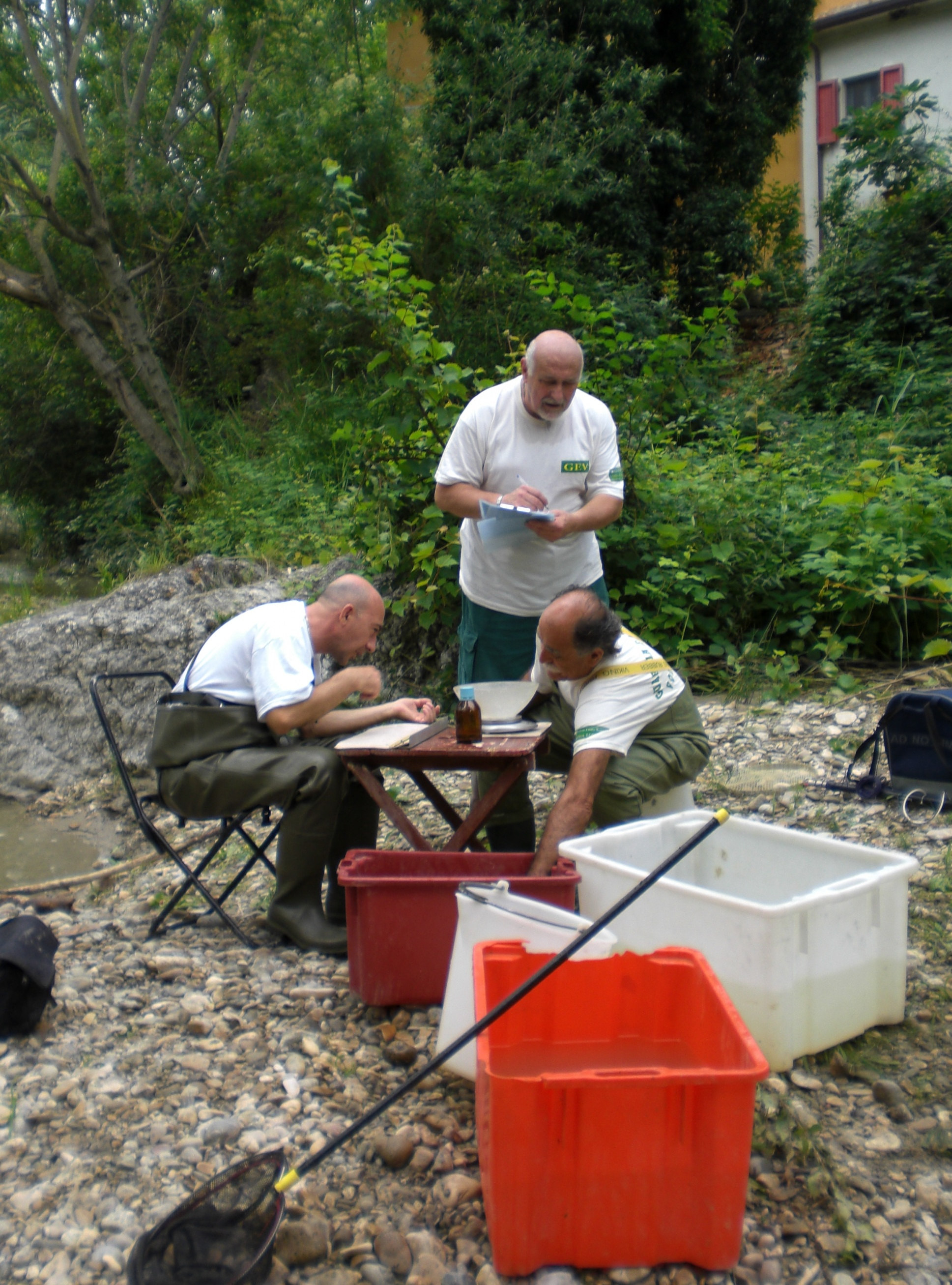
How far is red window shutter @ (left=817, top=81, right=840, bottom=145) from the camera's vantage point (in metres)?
17.6

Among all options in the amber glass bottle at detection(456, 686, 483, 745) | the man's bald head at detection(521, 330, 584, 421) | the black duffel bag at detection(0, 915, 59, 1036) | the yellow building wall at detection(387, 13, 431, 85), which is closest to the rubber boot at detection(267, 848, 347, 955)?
the amber glass bottle at detection(456, 686, 483, 745)

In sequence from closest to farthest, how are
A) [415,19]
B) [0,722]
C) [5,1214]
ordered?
1. [5,1214]
2. [0,722]
3. [415,19]

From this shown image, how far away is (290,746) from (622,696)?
1122 mm

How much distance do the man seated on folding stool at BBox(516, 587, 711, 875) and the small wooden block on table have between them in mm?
166

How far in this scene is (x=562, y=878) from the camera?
2730 millimetres

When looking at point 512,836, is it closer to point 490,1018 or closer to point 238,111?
point 490,1018

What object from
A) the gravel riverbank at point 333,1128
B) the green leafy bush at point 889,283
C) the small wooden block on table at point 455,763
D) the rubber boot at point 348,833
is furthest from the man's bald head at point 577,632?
the green leafy bush at point 889,283

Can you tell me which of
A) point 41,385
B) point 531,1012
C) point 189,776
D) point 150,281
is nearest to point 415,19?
point 150,281

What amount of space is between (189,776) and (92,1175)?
136cm

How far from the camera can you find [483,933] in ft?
8.32

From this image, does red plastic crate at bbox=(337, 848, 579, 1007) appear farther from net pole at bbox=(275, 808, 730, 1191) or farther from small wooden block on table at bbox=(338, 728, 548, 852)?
net pole at bbox=(275, 808, 730, 1191)

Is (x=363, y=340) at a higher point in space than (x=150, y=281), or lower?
lower

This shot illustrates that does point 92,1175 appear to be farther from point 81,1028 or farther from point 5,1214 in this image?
point 81,1028

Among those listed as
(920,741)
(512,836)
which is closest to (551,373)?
(512,836)
